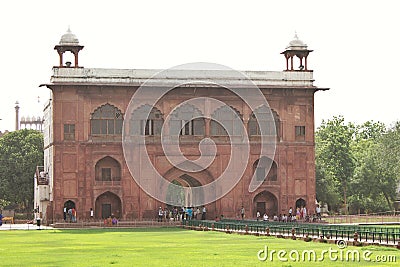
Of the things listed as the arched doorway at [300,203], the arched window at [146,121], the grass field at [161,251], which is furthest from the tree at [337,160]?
the grass field at [161,251]

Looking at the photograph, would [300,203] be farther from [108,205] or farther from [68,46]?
[68,46]

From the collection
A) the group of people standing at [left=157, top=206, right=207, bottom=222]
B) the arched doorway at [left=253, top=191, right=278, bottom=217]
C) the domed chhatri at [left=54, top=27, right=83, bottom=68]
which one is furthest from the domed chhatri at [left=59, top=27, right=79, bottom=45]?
the arched doorway at [left=253, top=191, right=278, bottom=217]

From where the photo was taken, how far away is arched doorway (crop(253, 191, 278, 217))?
50.3 m

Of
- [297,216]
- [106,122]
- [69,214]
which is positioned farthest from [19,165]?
[297,216]

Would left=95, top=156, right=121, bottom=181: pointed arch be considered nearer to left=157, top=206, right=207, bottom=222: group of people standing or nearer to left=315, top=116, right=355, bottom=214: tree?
left=157, top=206, right=207, bottom=222: group of people standing

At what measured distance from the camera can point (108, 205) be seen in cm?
4847

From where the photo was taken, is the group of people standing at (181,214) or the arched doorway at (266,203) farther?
the arched doorway at (266,203)

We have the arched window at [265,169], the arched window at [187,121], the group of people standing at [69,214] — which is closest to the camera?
the group of people standing at [69,214]

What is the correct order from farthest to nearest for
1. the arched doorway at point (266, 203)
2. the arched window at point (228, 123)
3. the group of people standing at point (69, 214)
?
the arched doorway at point (266, 203) < the arched window at point (228, 123) < the group of people standing at point (69, 214)

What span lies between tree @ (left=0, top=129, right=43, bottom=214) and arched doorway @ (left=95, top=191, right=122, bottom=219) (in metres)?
16.2

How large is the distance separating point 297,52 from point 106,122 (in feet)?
38.8

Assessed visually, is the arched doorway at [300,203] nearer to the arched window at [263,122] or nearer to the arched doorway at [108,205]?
the arched window at [263,122]

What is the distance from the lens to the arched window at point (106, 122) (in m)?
48.2

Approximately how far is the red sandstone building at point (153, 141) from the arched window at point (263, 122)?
3.5 inches
